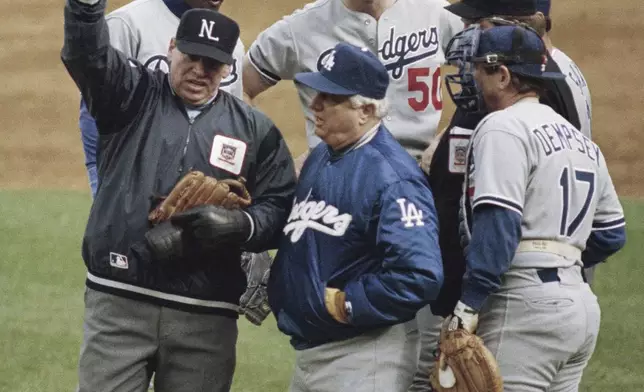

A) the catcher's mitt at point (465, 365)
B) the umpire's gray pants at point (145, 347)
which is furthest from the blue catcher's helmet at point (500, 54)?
the umpire's gray pants at point (145, 347)

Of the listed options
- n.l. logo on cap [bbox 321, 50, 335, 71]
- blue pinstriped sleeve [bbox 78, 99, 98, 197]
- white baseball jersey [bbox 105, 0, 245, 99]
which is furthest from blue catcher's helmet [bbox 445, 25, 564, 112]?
blue pinstriped sleeve [bbox 78, 99, 98, 197]

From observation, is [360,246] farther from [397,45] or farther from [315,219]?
[397,45]

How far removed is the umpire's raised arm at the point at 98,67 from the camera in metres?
3.84

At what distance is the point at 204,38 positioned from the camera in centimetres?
419

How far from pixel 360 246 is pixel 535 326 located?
62 centimetres

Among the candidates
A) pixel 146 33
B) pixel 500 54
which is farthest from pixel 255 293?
pixel 500 54

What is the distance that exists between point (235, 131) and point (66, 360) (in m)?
3.41

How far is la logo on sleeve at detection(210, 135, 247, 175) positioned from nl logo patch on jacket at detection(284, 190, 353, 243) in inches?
10.9

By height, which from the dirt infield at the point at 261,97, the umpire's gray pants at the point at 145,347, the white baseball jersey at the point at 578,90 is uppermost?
the white baseball jersey at the point at 578,90

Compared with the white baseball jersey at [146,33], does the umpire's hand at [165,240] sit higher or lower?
lower

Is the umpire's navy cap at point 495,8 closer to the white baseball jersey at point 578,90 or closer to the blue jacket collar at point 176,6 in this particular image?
the white baseball jersey at point 578,90

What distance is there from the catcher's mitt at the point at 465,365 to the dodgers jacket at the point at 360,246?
17 centimetres

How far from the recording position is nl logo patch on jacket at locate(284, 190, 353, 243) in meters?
3.89

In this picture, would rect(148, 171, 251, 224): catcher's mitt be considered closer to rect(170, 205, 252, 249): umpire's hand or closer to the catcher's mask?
rect(170, 205, 252, 249): umpire's hand
